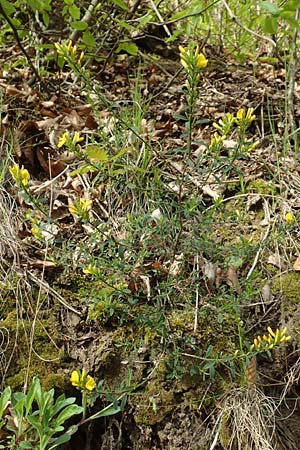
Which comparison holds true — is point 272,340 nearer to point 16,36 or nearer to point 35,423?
point 35,423

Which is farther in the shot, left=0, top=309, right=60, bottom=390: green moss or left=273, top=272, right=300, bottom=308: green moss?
left=273, top=272, right=300, bottom=308: green moss

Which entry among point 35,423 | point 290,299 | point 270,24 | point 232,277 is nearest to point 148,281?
point 232,277

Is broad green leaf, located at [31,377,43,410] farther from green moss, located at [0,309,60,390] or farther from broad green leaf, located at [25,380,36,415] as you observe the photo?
green moss, located at [0,309,60,390]

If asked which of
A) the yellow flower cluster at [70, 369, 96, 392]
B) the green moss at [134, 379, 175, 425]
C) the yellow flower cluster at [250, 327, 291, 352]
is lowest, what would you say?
the green moss at [134, 379, 175, 425]

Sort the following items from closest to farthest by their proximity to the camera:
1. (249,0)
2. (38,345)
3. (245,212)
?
(38,345)
(245,212)
(249,0)

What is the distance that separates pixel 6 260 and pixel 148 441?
2.77ft

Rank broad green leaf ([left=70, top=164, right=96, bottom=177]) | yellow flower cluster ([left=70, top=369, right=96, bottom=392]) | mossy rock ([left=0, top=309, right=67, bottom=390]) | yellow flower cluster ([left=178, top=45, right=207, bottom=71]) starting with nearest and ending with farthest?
yellow flower cluster ([left=178, top=45, right=207, bottom=71]) < yellow flower cluster ([left=70, top=369, right=96, bottom=392]) < broad green leaf ([left=70, top=164, right=96, bottom=177]) < mossy rock ([left=0, top=309, right=67, bottom=390])

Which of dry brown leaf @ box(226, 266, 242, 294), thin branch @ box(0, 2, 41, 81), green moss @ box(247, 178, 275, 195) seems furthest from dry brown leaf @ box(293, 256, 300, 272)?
thin branch @ box(0, 2, 41, 81)

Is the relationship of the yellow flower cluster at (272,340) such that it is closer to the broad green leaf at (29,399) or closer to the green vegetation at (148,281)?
the green vegetation at (148,281)

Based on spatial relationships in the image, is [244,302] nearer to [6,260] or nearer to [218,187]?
[218,187]

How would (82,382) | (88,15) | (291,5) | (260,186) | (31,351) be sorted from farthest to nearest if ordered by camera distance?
(88,15)
(260,186)
(291,5)
(31,351)
(82,382)

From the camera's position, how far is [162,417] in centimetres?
162

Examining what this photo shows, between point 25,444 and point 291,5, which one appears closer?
point 25,444

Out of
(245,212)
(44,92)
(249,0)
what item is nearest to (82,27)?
(44,92)
